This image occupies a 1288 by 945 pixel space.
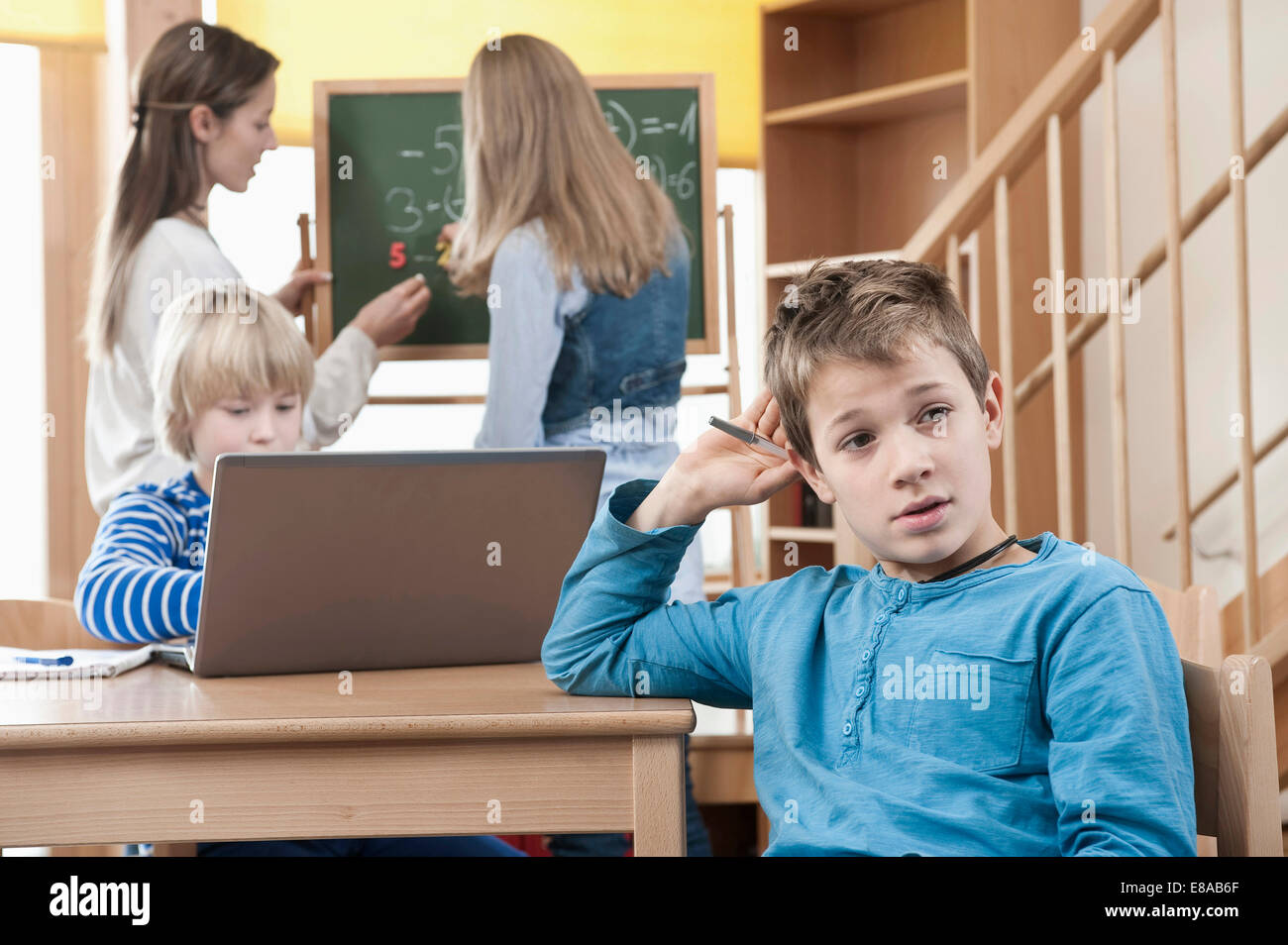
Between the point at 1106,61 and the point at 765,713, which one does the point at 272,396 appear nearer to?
the point at 765,713

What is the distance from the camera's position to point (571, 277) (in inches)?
81.2

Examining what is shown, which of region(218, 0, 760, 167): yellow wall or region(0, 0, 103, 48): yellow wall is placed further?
region(218, 0, 760, 167): yellow wall

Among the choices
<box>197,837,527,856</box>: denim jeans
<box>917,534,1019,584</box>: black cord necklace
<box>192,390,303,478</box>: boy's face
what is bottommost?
<box>197,837,527,856</box>: denim jeans

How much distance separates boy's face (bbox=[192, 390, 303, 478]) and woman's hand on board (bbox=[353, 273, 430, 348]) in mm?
1175

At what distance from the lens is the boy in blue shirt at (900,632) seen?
0.86m

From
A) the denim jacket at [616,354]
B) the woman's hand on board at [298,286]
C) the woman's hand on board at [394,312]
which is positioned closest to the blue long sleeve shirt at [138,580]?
the denim jacket at [616,354]

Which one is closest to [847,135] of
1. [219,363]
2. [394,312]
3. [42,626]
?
[394,312]

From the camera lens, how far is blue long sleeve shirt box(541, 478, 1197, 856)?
840 millimetres

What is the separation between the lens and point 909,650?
970 millimetres

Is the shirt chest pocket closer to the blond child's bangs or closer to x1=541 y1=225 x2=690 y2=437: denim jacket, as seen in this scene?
the blond child's bangs

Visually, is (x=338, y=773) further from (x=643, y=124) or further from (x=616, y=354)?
(x=643, y=124)

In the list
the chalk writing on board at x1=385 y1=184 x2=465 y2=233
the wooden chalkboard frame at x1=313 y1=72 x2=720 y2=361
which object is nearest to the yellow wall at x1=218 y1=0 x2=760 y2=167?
the wooden chalkboard frame at x1=313 y1=72 x2=720 y2=361

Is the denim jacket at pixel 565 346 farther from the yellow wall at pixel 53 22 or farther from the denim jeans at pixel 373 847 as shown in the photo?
the yellow wall at pixel 53 22
